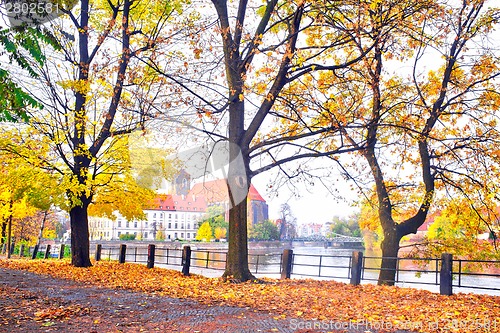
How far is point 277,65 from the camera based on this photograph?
1143cm

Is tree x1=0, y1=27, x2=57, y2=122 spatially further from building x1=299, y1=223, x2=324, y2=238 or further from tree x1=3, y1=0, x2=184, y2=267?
building x1=299, y1=223, x2=324, y2=238

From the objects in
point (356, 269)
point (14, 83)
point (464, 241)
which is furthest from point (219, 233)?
point (14, 83)

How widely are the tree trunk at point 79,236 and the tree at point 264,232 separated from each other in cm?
6100

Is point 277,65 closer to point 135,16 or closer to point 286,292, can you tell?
point 286,292

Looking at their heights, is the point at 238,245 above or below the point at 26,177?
below

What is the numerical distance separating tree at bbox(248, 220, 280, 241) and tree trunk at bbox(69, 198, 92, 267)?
61002 mm

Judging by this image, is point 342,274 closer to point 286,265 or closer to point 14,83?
point 286,265

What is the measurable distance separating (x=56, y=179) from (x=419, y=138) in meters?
12.4

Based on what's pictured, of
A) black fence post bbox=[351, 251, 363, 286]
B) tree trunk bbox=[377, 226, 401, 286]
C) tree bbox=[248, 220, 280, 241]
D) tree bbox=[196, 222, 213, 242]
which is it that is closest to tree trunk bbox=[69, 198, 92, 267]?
black fence post bbox=[351, 251, 363, 286]

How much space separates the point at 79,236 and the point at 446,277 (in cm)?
1331

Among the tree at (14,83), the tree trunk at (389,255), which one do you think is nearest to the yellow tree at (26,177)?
the tree at (14,83)

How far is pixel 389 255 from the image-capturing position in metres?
15.1

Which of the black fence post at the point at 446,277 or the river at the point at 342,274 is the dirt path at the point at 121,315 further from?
the river at the point at 342,274

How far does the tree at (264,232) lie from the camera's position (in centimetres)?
8101
